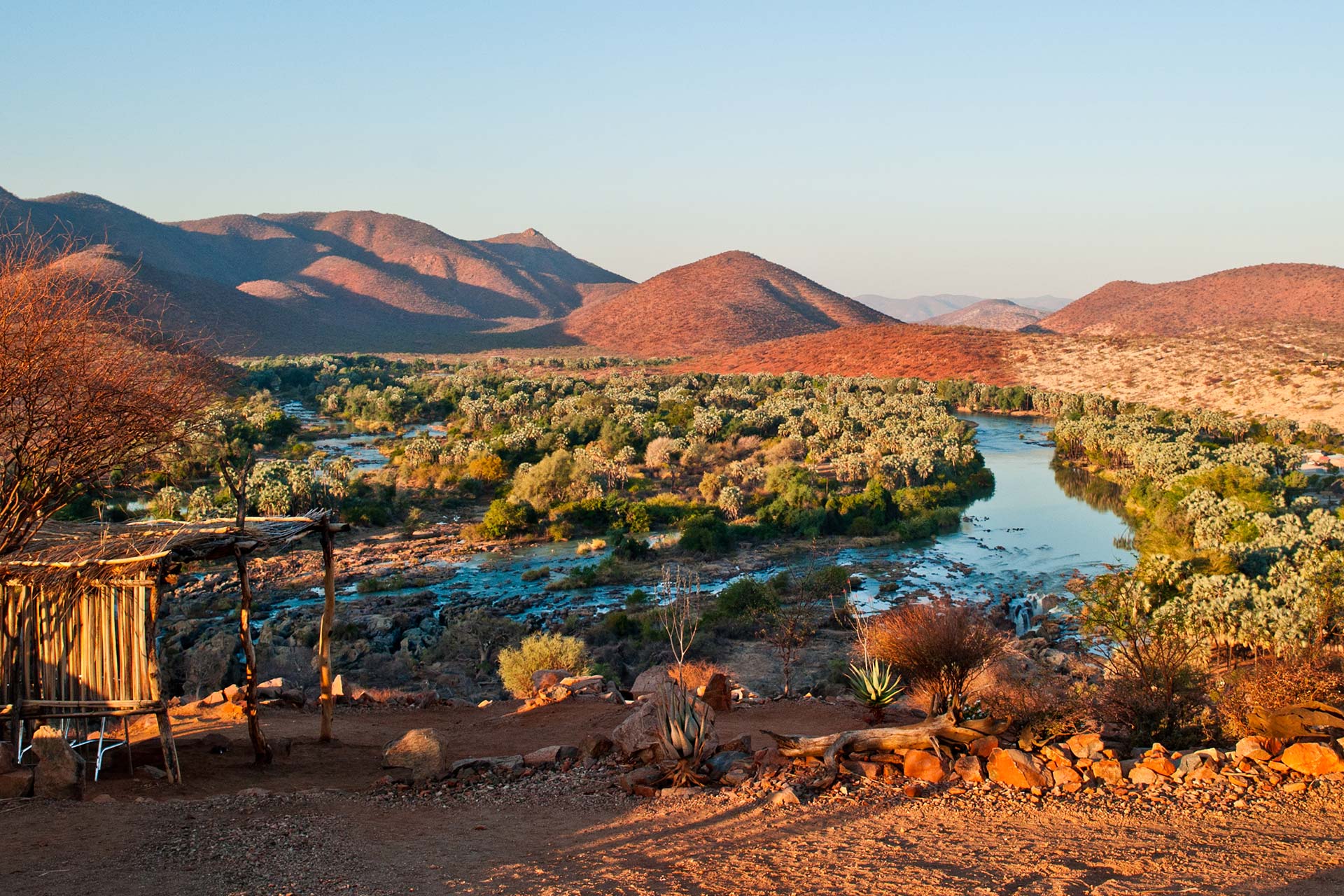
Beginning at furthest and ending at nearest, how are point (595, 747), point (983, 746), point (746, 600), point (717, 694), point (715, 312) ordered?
point (715, 312) < point (746, 600) < point (717, 694) < point (595, 747) < point (983, 746)

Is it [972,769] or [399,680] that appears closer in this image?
[972,769]

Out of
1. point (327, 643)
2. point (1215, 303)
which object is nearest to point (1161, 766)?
point (327, 643)

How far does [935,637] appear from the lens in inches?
331

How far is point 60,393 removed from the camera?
26.6 feet

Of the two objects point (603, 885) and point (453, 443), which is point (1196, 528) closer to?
point (603, 885)

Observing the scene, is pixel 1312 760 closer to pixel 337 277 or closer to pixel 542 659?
pixel 542 659

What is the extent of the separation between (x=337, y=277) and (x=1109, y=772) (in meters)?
148

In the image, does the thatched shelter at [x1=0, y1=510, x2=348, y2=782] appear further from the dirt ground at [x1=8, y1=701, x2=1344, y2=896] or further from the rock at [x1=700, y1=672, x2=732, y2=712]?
the rock at [x1=700, y1=672, x2=732, y2=712]

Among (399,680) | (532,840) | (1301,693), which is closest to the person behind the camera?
(532,840)

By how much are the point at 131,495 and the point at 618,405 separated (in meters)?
20.2

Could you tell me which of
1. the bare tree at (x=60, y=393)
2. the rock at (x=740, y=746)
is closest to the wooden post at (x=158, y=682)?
the bare tree at (x=60, y=393)

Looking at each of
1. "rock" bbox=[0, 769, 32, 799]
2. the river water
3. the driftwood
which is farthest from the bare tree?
the river water

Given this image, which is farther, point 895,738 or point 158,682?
point 158,682

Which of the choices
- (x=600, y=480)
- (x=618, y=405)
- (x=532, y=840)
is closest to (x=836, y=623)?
(x=532, y=840)
